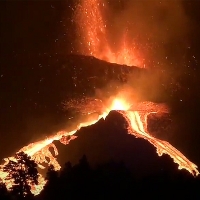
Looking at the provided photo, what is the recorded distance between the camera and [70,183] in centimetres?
1691

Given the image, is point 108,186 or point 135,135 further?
point 135,135

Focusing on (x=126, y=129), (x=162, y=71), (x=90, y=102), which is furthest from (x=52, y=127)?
(x=162, y=71)

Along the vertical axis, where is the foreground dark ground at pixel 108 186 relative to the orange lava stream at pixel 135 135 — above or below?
below

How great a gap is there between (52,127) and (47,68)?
6224 millimetres

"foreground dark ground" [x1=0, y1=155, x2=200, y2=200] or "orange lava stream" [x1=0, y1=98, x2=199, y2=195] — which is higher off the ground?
"orange lava stream" [x1=0, y1=98, x2=199, y2=195]

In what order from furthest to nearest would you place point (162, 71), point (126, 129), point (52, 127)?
point (162, 71) < point (52, 127) < point (126, 129)

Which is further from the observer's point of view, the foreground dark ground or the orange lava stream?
the orange lava stream

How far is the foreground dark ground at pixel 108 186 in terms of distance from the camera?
16.8 metres

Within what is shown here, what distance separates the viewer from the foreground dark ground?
1680 cm

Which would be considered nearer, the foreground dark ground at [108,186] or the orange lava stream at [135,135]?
the foreground dark ground at [108,186]

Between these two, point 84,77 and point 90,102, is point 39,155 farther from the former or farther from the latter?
point 84,77

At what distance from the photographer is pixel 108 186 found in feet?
56.1

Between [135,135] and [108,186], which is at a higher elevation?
[135,135]

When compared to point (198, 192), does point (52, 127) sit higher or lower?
higher
